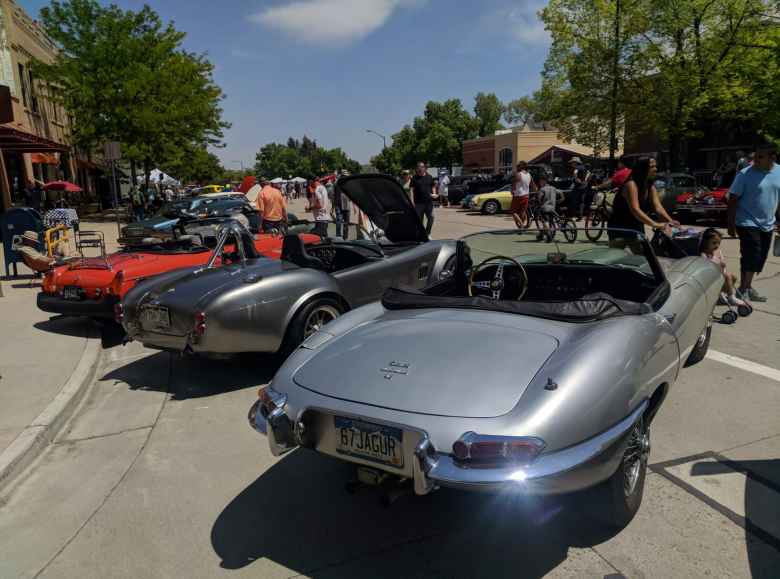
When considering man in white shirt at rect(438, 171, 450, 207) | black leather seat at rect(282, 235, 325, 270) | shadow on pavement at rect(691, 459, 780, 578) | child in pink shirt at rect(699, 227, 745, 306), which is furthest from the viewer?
man in white shirt at rect(438, 171, 450, 207)

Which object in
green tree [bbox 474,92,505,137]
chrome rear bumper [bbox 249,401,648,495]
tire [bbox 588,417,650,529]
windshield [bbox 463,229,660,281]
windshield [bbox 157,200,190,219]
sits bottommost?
tire [bbox 588,417,650,529]

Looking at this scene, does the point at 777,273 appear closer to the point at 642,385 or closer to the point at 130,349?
the point at 642,385

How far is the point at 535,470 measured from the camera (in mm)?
2246

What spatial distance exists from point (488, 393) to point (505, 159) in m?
60.0

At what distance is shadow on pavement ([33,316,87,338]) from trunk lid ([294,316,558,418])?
212 inches

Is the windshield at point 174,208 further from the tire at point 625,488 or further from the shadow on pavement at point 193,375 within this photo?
the tire at point 625,488

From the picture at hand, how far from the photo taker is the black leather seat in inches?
223

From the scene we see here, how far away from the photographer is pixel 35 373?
564 cm

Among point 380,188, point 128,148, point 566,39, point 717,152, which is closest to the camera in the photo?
point 380,188

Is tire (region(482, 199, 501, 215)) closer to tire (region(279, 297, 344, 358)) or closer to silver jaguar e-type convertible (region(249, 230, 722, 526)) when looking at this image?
tire (region(279, 297, 344, 358))

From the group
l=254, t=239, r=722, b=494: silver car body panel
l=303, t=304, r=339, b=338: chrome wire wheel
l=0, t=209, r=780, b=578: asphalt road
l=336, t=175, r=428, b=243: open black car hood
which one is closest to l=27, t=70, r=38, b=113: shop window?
l=336, t=175, r=428, b=243: open black car hood

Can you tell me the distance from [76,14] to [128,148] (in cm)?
592

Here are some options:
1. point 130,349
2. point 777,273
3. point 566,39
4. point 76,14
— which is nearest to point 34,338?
point 130,349

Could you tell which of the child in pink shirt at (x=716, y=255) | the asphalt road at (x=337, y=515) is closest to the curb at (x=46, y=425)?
the asphalt road at (x=337, y=515)
